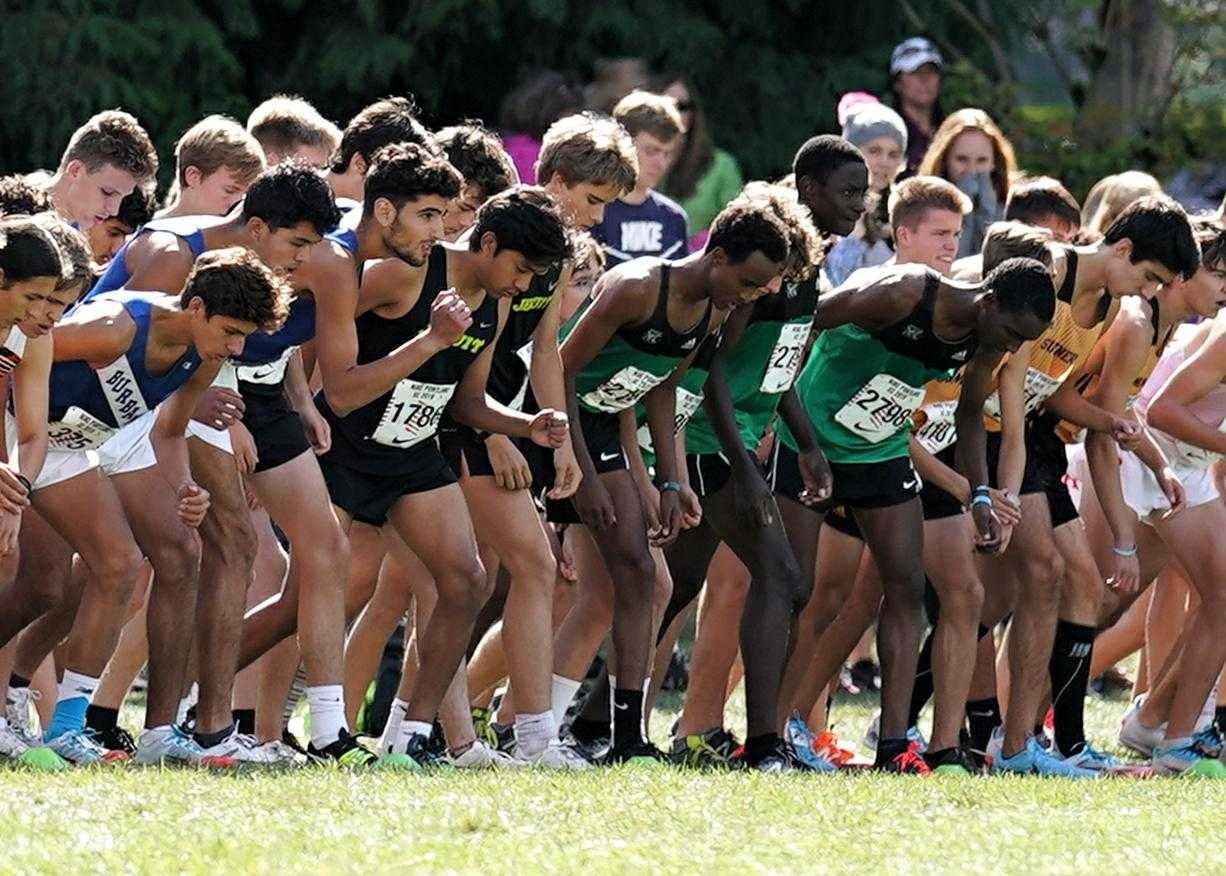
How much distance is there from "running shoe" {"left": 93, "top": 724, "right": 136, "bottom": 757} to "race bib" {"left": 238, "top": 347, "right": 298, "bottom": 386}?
1255 millimetres

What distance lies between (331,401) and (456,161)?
118 centimetres

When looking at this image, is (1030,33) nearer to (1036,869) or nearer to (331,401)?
(331,401)

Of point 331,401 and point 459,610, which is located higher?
point 331,401

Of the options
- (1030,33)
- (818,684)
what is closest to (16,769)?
(818,684)

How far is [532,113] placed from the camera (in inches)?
531

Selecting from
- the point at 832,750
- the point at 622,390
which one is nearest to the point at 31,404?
the point at 622,390

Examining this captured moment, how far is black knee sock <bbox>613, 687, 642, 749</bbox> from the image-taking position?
9.41 m

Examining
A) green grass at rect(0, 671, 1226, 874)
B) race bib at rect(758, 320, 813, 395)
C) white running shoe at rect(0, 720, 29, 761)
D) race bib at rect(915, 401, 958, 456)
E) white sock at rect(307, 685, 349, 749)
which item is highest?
race bib at rect(758, 320, 813, 395)

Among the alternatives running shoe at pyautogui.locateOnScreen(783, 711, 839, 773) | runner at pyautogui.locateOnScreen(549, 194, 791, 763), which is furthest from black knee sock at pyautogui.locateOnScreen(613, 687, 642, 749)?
running shoe at pyautogui.locateOnScreen(783, 711, 839, 773)

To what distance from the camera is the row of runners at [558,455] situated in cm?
861

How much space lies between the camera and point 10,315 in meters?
8.00

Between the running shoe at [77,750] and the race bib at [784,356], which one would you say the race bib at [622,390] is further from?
the running shoe at [77,750]

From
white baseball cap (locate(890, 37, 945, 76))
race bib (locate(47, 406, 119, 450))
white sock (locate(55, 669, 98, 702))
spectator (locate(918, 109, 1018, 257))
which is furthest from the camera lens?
white baseball cap (locate(890, 37, 945, 76))

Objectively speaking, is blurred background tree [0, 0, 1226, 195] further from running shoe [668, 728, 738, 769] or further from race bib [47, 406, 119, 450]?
race bib [47, 406, 119, 450]
